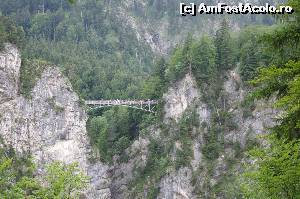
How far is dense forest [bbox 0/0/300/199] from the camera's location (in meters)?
14.6

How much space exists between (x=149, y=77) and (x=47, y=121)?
73.2ft

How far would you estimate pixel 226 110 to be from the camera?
77.0 m

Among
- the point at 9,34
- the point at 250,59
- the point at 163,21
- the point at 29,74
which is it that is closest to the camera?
the point at 9,34

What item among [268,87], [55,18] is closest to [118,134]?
[268,87]

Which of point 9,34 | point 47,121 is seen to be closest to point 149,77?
point 47,121

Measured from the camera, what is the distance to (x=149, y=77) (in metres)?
89.8

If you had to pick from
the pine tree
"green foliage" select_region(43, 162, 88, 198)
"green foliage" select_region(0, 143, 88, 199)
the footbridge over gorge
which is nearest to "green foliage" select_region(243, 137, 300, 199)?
"green foliage" select_region(0, 143, 88, 199)

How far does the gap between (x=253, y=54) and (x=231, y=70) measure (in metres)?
4.58

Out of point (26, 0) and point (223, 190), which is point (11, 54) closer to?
point (223, 190)

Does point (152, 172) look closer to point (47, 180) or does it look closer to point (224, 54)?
point (224, 54)

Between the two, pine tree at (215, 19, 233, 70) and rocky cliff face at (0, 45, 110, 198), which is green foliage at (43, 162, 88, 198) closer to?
rocky cliff face at (0, 45, 110, 198)

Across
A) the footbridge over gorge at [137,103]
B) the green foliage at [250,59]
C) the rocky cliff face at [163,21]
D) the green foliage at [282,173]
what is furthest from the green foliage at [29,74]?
the rocky cliff face at [163,21]

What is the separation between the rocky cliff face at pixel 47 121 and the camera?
69.1 metres

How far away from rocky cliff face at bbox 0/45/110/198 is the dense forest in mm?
1804
